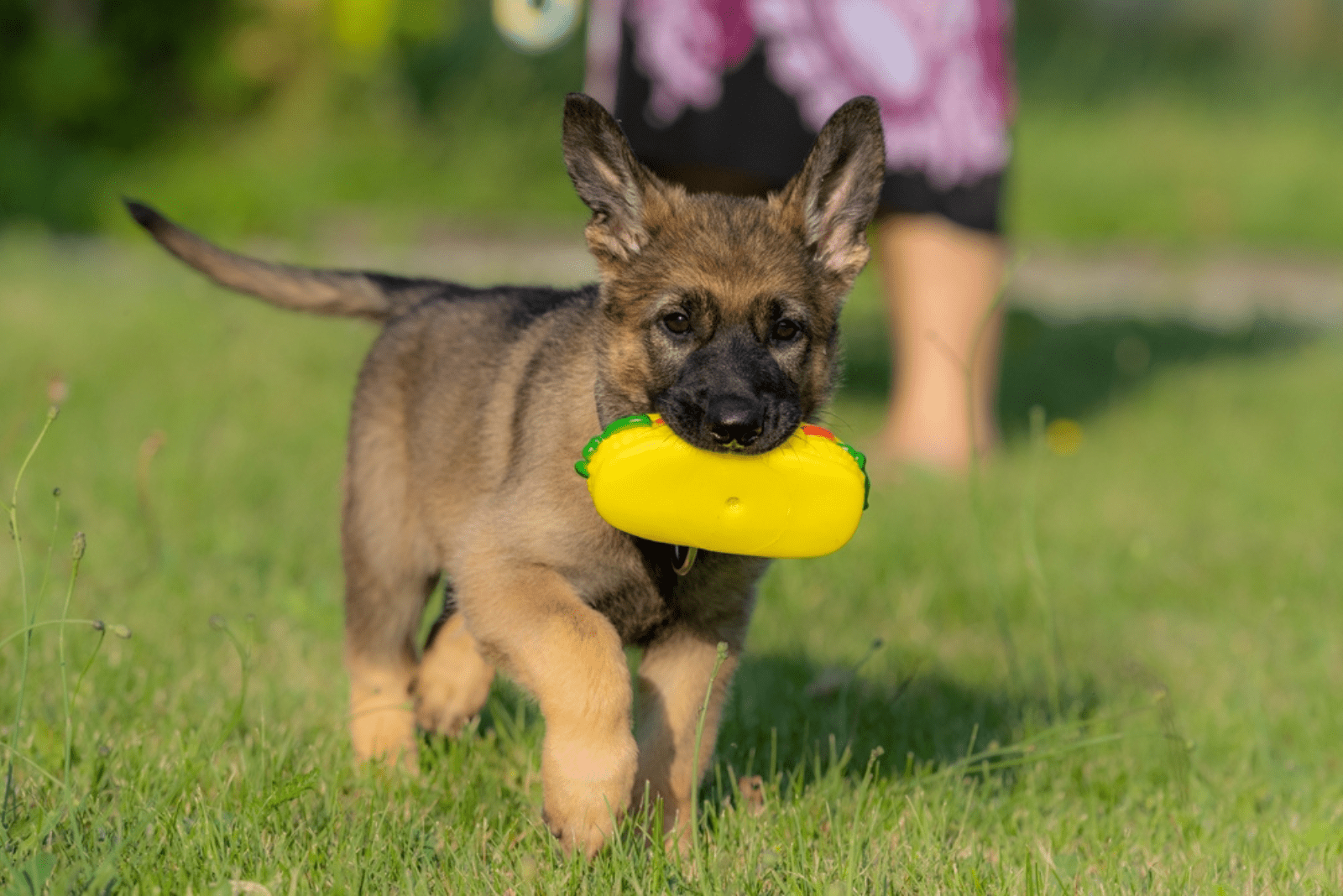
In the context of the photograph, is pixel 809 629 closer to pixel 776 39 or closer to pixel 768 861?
pixel 768 861

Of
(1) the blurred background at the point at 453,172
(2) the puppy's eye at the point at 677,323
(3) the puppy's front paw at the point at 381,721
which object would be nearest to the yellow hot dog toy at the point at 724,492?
(2) the puppy's eye at the point at 677,323

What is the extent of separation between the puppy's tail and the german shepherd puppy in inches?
0.5

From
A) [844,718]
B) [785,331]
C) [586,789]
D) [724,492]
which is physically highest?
[785,331]

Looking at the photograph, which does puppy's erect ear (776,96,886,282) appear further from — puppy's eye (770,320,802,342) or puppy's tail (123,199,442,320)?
puppy's tail (123,199,442,320)

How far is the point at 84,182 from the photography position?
11.4m

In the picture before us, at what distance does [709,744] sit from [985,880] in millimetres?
609

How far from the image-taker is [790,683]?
3768 millimetres

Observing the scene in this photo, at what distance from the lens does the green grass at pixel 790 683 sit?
99.0 inches

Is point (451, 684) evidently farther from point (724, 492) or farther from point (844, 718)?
point (724, 492)

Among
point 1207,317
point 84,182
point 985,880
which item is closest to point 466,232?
point 84,182

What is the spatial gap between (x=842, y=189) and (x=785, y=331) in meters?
0.38

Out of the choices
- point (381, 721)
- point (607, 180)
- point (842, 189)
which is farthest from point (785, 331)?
point (381, 721)

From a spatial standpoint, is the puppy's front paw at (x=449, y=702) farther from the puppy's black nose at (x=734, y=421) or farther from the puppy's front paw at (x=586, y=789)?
the puppy's black nose at (x=734, y=421)

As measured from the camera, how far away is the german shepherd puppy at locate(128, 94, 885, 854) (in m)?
2.61
